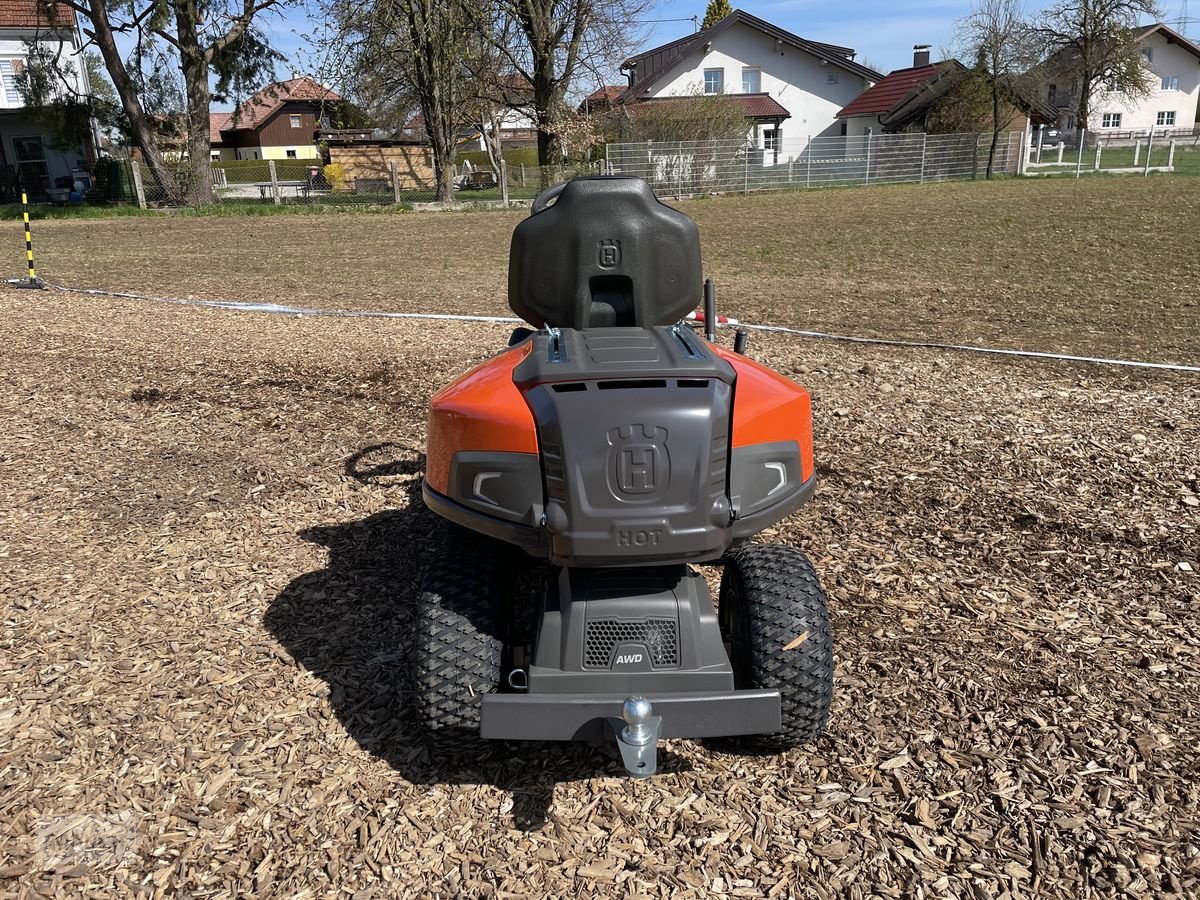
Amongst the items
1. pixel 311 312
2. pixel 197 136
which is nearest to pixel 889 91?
pixel 197 136

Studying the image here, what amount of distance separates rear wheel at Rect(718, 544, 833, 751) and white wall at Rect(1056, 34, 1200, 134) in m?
61.5

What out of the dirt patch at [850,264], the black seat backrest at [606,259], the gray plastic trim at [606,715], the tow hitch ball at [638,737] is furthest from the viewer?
the dirt patch at [850,264]

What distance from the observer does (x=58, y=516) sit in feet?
13.7

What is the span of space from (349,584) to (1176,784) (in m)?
2.66

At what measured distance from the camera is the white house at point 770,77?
45219mm

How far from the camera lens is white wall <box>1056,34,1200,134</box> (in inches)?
2176

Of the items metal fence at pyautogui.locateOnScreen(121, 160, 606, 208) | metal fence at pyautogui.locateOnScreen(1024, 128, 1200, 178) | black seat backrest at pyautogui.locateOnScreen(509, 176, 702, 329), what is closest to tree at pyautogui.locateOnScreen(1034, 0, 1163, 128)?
metal fence at pyautogui.locateOnScreen(1024, 128, 1200, 178)

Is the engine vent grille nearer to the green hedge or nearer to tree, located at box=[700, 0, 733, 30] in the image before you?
the green hedge

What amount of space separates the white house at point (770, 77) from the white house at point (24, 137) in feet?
77.4

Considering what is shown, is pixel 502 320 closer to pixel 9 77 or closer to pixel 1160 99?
pixel 9 77

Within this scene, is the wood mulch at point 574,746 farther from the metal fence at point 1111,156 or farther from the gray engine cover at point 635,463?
the metal fence at point 1111,156

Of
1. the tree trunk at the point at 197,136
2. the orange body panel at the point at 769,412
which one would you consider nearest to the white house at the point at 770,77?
the tree trunk at the point at 197,136

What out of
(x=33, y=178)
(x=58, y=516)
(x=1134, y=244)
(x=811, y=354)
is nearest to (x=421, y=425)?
(x=58, y=516)

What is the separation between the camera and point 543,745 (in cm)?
266
